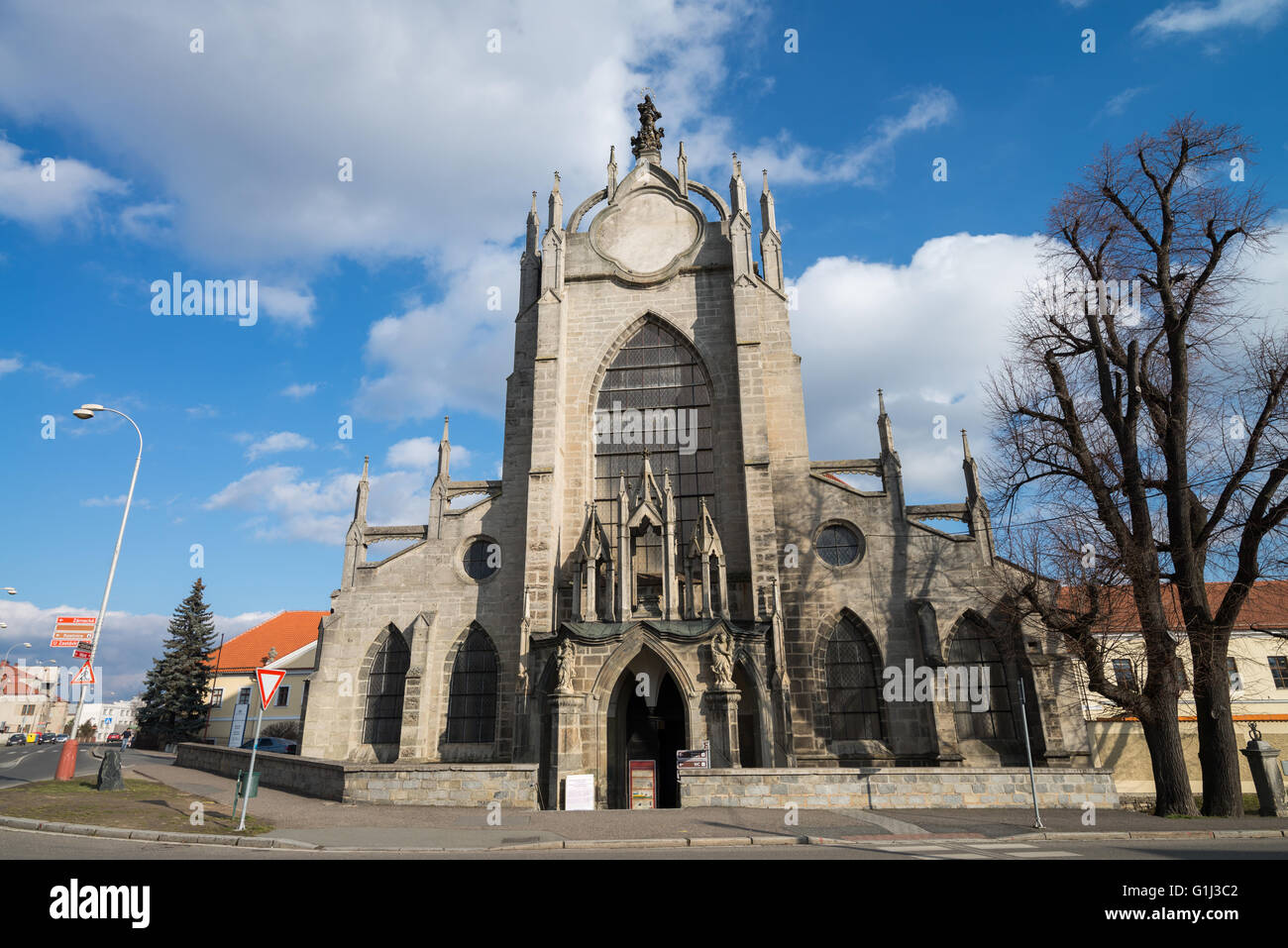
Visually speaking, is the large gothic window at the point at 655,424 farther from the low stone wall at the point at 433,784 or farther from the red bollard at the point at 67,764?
the red bollard at the point at 67,764

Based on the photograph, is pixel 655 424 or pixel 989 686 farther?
pixel 655 424

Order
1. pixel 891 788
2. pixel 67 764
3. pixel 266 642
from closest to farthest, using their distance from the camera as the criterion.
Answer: pixel 891 788, pixel 67 764, pixel 266 642

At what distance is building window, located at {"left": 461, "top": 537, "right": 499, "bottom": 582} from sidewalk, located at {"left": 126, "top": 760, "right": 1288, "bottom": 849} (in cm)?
856

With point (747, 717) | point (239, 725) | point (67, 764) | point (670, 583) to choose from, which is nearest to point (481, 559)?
point (670, 583)

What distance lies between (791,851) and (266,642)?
155 feet

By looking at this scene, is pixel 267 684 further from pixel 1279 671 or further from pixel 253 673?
pixel 1279 671

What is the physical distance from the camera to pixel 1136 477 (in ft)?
52.3

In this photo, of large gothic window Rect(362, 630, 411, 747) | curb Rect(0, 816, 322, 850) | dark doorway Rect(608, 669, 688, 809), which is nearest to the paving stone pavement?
curb Rect(0, 816, 322, 850)

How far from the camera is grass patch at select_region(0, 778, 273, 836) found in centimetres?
1096

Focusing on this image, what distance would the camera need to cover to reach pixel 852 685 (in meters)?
20.1
